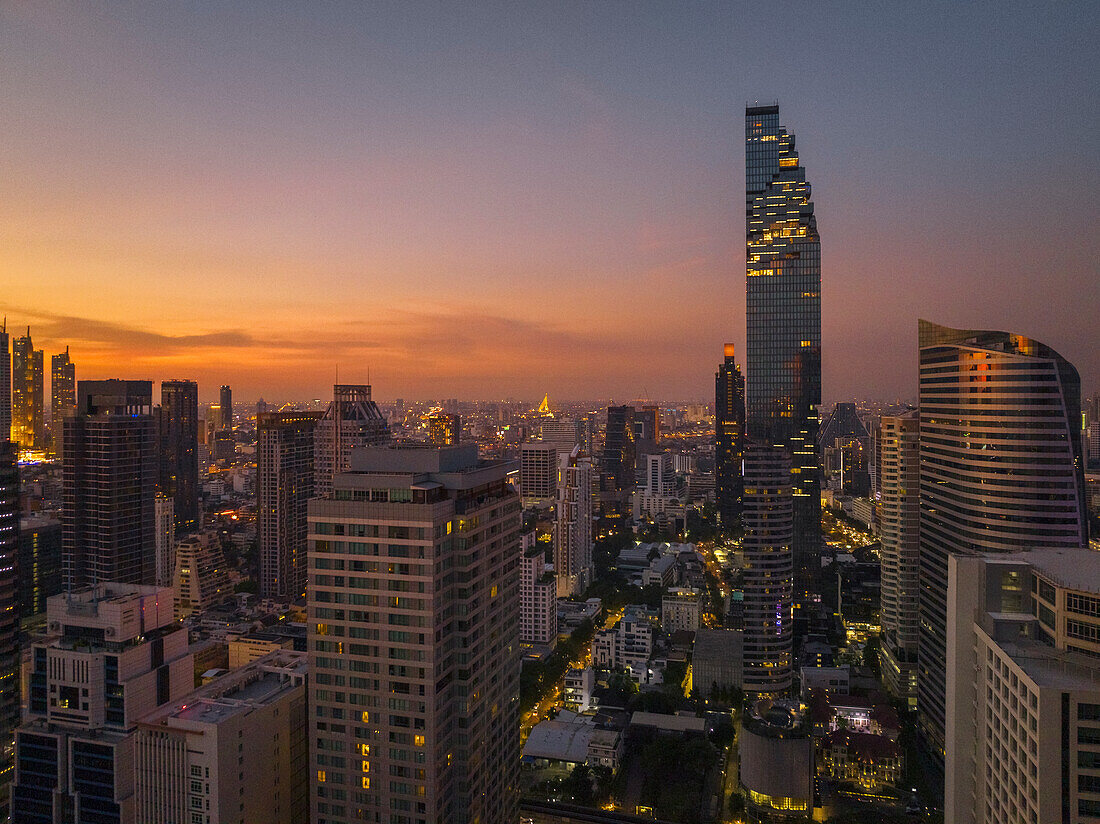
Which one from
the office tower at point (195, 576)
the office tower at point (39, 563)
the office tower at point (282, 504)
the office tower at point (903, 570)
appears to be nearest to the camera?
the office tower at point (903, 570)

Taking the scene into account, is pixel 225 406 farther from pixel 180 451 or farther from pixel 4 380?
pixel 4 380

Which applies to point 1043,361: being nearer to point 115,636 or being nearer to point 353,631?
point 353,631

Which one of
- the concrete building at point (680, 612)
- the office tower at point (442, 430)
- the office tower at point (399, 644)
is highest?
the office tower at point (442, 430)

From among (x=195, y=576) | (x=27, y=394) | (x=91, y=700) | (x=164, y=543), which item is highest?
(x=27, y=394)

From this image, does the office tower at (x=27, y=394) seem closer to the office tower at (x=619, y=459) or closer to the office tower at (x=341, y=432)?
the office tower at (x=341, y=432)

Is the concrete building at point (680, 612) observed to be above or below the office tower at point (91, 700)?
below

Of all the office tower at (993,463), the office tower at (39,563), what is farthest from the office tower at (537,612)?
the office tower at (39,563)

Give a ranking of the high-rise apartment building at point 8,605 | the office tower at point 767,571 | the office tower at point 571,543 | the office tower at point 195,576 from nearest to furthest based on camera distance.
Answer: the high-rise apartment building at point 8,605 < the office tower at point 767,571 < the office tower at point 195,576 < the office tower at point 571,543

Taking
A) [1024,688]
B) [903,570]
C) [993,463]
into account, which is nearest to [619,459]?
[903,570]
